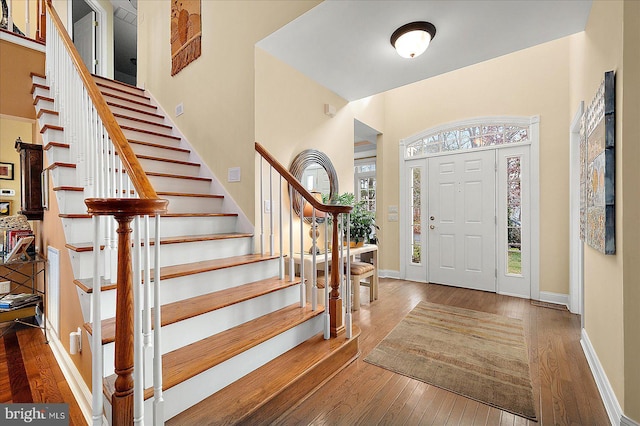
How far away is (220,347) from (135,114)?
3.18 metres

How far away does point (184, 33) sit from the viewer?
144 inches

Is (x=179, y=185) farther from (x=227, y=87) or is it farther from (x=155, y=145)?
(x=227, y=87)

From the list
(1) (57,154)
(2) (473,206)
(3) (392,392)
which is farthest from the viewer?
(2) (473,206)

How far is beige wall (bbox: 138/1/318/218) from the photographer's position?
2.81m

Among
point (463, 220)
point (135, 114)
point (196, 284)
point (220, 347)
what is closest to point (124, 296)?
point (220, 347)

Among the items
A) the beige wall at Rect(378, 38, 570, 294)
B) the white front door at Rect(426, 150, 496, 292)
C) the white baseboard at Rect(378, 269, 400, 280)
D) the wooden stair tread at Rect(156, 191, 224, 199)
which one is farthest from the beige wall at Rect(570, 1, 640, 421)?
the white baseboard at Rect(378, 269, 400, 280)

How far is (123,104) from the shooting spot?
3.70 m

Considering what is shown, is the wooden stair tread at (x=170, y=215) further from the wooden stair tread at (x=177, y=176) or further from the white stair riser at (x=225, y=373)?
the white stair riser at (x=225, y=373)

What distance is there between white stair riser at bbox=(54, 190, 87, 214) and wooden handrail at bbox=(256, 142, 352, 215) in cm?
134

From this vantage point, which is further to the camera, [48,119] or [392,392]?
[48,119]

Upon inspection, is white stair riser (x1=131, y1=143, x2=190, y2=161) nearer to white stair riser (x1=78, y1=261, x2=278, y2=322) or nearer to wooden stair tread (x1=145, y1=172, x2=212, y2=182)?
wooden stair tread (x1=145, y1=172, x2=212, y2=182)

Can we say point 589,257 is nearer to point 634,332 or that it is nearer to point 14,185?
point 634,332

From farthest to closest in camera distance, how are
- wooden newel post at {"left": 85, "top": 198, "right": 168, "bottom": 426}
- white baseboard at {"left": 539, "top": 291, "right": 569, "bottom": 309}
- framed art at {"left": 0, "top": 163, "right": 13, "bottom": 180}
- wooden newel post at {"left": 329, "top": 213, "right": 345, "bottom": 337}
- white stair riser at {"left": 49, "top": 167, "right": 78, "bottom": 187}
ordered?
framed art at {"left": 0, "top": 163, "right": 13, "bottom": 180} → white baseboard at {"left": 539, "top": 291, "right": 569, "bottom": 309} → wooden newel post at {"left": 329, "top": 213, "right": 345, "bottom": 337} → white stair riser at {"left": 49, "top": 167, "right": 78, "bottom": 187} → wooden newel post at {"left": 85, "top": 198, "right": 168, "bottom": 426}

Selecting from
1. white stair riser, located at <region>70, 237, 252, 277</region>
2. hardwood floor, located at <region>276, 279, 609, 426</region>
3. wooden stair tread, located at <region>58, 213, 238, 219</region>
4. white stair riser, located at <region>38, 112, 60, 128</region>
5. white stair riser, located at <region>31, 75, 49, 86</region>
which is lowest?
hardwood floor, located at <region>276, 279, 609, 426</region>
